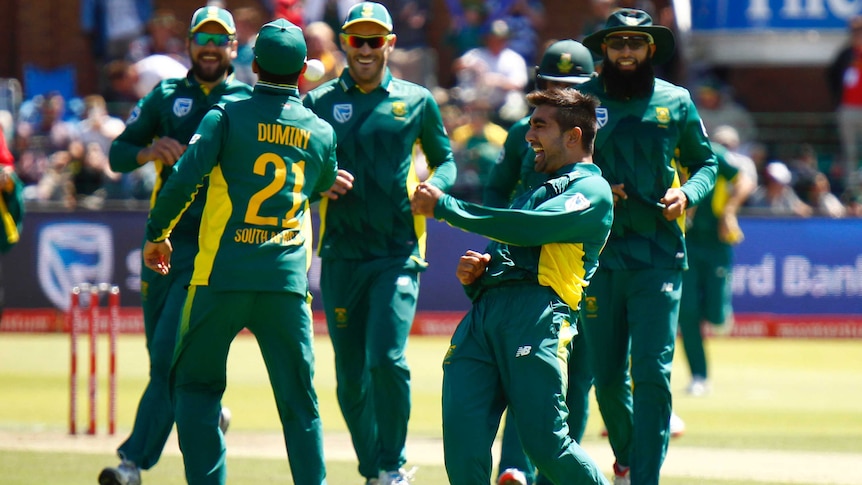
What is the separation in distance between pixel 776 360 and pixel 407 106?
962 centimetres

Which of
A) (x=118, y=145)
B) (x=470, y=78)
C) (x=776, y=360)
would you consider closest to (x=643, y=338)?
(x=118, y=145)

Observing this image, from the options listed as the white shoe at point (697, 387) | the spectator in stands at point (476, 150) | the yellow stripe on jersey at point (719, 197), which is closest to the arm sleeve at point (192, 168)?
the white shoe at point (697, 387)

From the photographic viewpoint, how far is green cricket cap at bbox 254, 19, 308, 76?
7457 mm

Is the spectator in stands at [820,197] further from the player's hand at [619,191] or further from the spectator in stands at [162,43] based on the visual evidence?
the player's hand at [619,191]

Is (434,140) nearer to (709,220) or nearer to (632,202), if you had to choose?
(632,202)

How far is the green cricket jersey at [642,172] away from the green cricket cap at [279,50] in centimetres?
195

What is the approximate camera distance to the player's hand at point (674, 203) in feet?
27.5

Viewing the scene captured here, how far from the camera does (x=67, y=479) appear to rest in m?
9.16

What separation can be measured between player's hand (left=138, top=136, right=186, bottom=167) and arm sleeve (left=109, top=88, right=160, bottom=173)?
17 cm

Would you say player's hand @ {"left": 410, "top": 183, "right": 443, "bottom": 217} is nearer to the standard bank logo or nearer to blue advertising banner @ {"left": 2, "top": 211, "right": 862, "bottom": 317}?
blue advertising banner @ {"left": 2, "top": 211, "right": 862, "bottom": 317}

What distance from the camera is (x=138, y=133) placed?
30.0ft

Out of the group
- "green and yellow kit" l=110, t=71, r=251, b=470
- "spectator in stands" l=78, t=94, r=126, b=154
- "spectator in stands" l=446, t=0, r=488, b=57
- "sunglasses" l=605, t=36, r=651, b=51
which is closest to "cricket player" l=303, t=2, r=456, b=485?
"green and yellow kit" l=110, t=71, r=251, b=470

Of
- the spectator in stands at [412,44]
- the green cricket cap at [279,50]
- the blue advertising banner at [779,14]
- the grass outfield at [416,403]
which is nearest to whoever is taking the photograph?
the green cricket cap at [279,50]

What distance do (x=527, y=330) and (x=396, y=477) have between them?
2.32 metres
